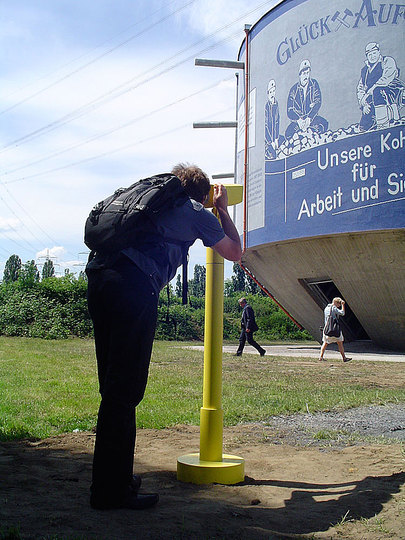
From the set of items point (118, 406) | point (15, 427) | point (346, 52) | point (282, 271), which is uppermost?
point (346, 52)

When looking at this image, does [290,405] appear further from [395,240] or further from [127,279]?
[395,240]

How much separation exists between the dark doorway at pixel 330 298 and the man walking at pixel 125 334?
1935 cm

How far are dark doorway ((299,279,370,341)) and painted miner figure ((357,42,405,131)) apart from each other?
6436mm

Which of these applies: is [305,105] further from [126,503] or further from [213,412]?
[126,503]

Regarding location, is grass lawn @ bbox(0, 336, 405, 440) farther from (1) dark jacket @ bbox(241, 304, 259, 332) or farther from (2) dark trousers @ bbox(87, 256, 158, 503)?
(1) dark jacket @ bbox(241, 304, 259, 332)

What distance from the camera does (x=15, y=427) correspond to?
554cm

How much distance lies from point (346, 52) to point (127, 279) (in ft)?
60.0

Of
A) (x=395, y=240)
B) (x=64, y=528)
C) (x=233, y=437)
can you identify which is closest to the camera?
(x=64, y=528)

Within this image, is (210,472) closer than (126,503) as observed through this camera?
No

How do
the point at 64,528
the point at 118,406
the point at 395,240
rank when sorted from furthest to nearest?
the point at 395,240
the point at 118,406
the point at 64,528

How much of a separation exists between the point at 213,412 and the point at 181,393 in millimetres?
4376

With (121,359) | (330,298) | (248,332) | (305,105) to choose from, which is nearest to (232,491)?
(121,359)

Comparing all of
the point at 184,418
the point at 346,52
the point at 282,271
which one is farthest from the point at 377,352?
the point at 184,418

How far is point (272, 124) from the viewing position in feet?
70.7
